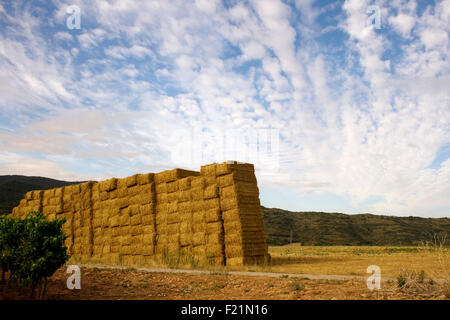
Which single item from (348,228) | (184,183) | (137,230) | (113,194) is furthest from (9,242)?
(348,228)

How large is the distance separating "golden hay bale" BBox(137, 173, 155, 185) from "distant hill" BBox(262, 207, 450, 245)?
30000mm

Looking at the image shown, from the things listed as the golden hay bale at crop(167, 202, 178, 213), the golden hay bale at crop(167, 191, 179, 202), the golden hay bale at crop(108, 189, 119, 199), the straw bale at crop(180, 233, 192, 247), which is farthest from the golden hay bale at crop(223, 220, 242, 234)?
the golden hay bale at crop(108, 189, 119, 199)

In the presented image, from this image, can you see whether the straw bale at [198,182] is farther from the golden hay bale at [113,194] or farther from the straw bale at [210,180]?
the golden hay bale at [113,194]

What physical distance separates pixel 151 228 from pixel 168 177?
9.46ft

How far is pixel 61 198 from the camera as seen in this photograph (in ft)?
85.1

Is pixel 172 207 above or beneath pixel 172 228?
above

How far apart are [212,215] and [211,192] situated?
1057mm

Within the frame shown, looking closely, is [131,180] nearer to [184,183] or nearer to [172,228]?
[184,183]

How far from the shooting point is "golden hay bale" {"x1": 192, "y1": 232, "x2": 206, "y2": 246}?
17391 mm

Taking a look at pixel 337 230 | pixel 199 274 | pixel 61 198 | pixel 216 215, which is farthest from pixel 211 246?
pixel 337 230

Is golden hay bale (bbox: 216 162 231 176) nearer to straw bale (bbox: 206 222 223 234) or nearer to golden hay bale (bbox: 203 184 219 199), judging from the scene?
golden hay bale (bbox: 203 184 219 199)

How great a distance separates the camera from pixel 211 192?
1747cm

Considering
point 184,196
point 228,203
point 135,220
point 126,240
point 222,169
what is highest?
point 222,169
